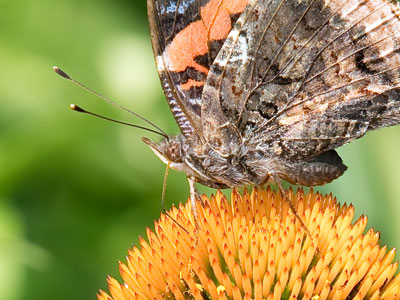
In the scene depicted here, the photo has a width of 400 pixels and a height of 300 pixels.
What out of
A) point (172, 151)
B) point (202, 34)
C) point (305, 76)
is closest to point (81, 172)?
point (172, 151)

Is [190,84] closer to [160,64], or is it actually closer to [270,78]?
[160,64]

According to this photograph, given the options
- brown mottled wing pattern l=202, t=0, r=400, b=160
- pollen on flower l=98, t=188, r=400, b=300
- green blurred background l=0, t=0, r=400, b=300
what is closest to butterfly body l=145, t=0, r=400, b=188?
brown mottled wing pattern l=202, t=0, r=400, b=160

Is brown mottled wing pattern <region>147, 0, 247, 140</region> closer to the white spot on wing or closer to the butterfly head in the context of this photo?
the white spot on wing

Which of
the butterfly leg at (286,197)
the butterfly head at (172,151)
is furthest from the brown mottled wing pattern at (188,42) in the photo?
the butterfly leg at (286,197)

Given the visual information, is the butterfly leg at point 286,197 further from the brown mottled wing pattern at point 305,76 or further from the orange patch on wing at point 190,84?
the orange patch on wing at point 190,84

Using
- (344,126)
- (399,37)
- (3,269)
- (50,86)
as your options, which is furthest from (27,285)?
(399,37)
